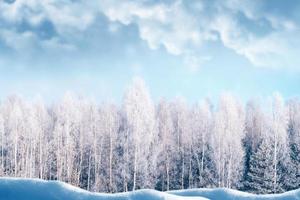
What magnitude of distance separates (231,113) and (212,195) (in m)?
27.0

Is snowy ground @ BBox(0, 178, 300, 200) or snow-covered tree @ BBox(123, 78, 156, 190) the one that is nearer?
snowy ground @ BBox(0, 178, 300, 200)

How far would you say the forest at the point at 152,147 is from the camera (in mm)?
41094

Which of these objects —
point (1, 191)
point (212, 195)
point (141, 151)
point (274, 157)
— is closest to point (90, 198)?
point (1, 191)

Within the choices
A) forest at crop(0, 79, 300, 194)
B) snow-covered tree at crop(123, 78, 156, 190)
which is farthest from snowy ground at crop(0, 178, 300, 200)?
snow-covered tree at crop(123, 78, 156, 190)

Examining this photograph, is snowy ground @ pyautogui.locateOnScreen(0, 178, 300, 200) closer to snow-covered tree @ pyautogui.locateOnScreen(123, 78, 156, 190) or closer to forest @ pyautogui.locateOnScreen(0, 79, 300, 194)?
forest @ pyautogui.locateOnScreen(0, 79, 300, 194)

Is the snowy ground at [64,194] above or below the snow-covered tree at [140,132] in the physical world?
below

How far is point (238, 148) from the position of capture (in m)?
41.3

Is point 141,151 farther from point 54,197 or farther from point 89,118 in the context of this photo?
point 54,197

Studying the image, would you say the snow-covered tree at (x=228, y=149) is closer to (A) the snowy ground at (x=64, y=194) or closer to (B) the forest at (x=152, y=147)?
(B) the forest at (x=152, y=147)

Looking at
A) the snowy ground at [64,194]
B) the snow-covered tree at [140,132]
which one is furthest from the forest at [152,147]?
the snowy ground at [64,194]

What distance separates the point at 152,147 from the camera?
140 ft

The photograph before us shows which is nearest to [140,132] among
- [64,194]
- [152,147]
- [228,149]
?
[152,147]

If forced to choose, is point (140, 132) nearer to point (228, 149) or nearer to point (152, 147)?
point (152, 147)

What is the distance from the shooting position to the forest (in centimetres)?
4109
